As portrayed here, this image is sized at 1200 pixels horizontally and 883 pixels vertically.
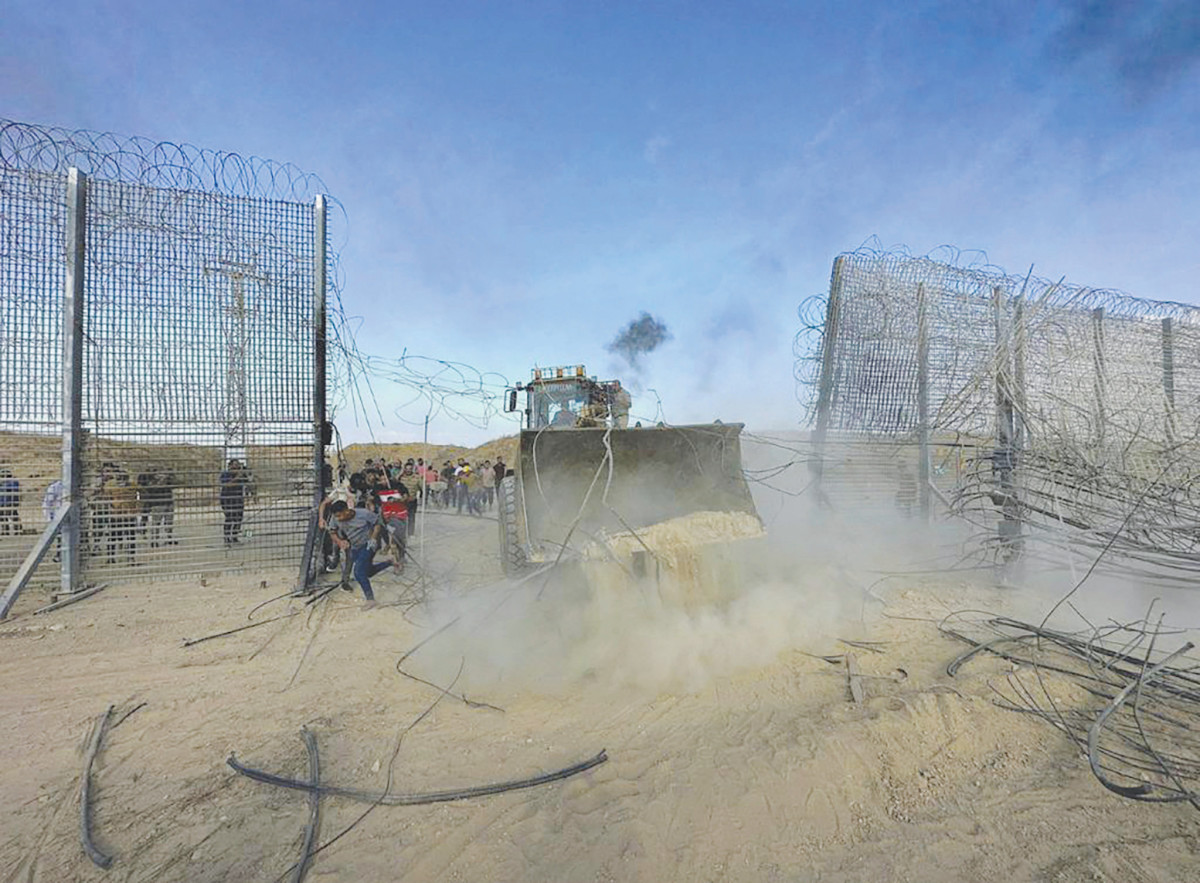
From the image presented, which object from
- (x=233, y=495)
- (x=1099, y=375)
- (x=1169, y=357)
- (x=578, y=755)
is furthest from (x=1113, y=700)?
(x=233, y=495)

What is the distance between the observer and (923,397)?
27.9 feet

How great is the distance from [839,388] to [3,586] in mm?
10950

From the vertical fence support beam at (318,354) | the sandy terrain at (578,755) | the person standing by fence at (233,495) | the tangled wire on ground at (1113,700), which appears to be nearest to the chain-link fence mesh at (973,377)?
the tangled wire on ground at (1113,700)

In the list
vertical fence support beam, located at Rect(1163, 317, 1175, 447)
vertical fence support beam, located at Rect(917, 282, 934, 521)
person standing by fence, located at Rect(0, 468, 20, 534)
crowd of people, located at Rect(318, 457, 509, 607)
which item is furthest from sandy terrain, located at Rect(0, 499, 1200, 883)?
vertical fence support beam, located at Rect(1163, 317, 1175, 447)

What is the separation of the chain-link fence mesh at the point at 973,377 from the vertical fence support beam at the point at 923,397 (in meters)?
0.02

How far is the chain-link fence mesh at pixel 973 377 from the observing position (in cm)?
691

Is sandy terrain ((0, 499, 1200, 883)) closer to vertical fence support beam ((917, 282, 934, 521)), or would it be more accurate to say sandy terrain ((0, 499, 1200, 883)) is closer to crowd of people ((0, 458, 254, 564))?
crowd of people ((0, 458, 254, 564))

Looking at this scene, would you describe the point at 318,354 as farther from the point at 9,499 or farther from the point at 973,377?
the point at 973,377

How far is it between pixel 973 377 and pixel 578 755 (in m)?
6.60

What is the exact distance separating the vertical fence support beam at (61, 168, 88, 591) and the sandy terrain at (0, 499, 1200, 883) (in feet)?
4.79

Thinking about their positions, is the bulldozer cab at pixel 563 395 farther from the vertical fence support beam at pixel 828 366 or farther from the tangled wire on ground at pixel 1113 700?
the tangled wire on ground at pixel 1113 700

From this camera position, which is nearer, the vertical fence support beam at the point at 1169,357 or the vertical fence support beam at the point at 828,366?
the vertical fence support beam at the point at 828,366

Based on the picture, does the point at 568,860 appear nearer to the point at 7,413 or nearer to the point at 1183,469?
the point at 1183,469

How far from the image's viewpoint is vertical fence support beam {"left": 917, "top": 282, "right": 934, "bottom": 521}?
8383 millimetres
